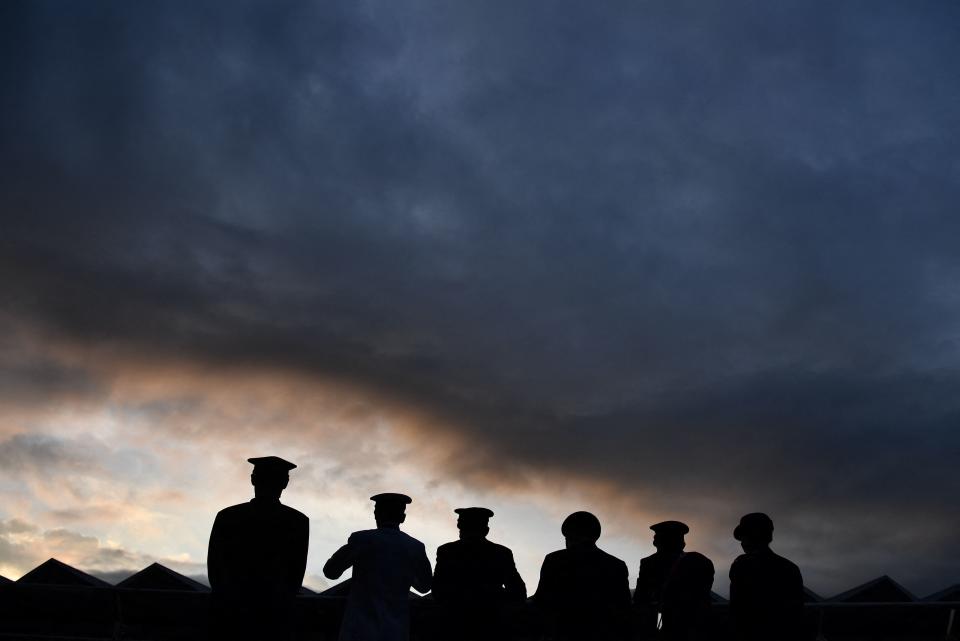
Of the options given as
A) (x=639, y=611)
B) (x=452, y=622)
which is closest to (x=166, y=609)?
(x=452, y=622)

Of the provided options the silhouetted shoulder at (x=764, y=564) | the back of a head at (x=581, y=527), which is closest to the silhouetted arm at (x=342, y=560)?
the back of a head at (x=581, y=527)

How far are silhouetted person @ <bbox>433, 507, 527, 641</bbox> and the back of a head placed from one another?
0.69m

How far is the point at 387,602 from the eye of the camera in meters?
7.48

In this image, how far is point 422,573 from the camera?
25.2ft

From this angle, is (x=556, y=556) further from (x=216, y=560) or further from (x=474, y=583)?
(x=216, y=560)

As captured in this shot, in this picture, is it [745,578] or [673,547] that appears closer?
[745,578]

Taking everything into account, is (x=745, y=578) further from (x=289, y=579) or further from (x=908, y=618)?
(x=289, y=579)

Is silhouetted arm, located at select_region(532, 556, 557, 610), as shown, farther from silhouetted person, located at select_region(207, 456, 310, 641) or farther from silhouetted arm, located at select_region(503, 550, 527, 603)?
silhouetted person, located at select_region(207, 456, 310, 641)

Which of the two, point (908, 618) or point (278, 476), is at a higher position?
point (278, 476)

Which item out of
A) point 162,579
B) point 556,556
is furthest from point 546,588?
point 162,579

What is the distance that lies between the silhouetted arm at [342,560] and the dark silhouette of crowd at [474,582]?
1 cm

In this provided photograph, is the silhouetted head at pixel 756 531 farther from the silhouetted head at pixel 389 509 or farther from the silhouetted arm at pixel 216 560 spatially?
the silhouetted arm at pixel 216 560

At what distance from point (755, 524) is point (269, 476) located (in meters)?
4.44

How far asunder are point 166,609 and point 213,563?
1.51 metres
